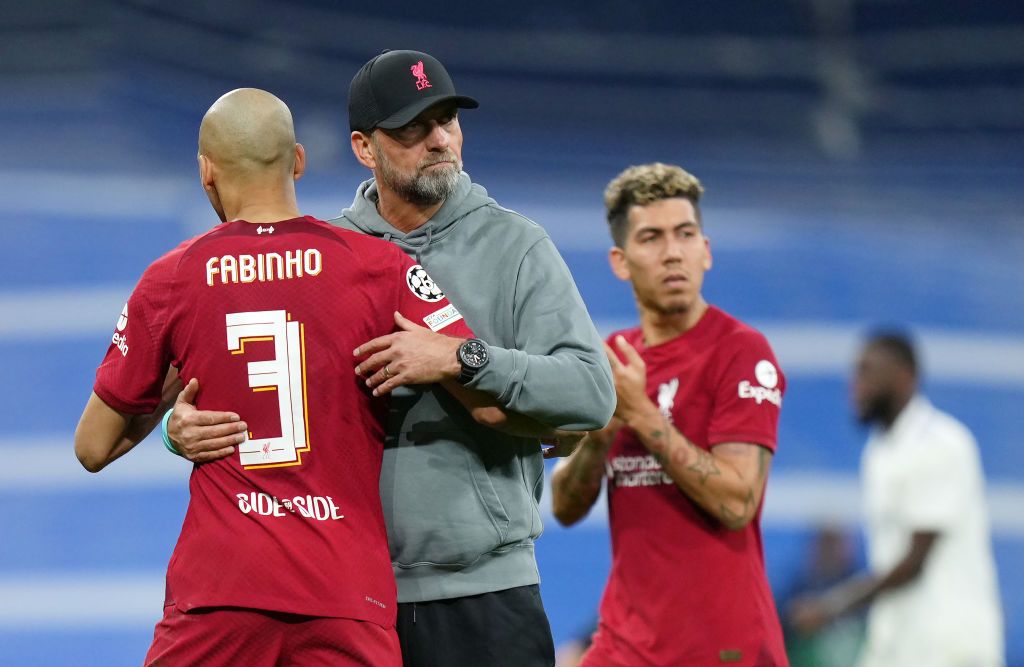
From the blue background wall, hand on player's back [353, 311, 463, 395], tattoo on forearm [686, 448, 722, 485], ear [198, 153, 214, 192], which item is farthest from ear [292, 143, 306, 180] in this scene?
the blue background wall

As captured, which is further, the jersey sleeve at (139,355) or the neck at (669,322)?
the neck at (669,322)

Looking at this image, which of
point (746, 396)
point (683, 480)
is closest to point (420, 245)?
point (683, 480)

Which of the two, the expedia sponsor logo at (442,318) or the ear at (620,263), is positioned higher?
the ear at (620,263)

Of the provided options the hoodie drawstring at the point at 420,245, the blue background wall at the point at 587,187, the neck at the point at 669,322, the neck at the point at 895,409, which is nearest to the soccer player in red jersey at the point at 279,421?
the hoodie drawstring at the point at 420,245

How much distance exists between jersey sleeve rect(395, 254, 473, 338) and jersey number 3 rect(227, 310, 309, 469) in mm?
235

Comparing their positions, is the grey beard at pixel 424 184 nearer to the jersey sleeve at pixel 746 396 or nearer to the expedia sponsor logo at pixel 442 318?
the expedia sponsor logo at pixel 442 318

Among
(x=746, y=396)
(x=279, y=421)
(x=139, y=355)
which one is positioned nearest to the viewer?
(x=279, y=421)

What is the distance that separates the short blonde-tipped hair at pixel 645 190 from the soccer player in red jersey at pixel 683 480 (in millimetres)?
178

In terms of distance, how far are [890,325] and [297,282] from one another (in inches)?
291

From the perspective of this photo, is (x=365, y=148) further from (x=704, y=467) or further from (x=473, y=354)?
(x=704, y=467)

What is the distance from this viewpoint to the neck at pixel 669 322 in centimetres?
392

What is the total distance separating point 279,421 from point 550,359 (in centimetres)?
56

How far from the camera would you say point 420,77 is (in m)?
2.91

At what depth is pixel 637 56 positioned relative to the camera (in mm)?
10977
